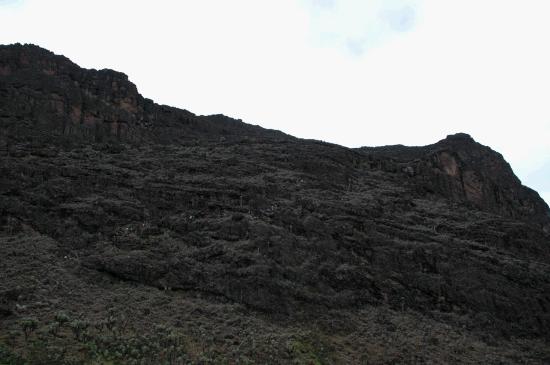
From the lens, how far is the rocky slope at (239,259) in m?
18.3

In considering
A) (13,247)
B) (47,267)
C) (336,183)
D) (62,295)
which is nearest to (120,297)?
(62,295)

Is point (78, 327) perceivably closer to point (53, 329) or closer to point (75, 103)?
point (53, 329)

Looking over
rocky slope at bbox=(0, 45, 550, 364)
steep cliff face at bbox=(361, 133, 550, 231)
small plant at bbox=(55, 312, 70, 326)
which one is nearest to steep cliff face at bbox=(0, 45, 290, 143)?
rocky slope at bbox=(0, 45, 550, 364)

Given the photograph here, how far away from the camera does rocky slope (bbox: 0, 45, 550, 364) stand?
60.1 ft

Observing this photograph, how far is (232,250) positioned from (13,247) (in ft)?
28.0

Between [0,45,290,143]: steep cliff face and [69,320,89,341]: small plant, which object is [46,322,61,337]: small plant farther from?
[0,45,290,143]: steep cliff face

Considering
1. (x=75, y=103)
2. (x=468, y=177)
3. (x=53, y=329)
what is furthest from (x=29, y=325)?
(x=468, y=177)

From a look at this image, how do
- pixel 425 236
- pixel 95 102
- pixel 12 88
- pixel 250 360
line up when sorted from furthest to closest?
1. pixel 95 102
2. pixel 12 88
3. pixel 425 236
4. pixel 250 360

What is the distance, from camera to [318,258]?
25547 millimetres

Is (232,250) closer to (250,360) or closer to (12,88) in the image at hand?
(250,360)

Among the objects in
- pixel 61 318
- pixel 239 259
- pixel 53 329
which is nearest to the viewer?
pixel 53 329

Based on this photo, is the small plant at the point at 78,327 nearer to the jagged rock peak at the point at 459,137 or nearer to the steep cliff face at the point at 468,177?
the steep cliff face at the point at 468,177

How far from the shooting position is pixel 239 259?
2355 centimetres

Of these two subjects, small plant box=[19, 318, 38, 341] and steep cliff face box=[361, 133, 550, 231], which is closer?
small plant box=[19, 318, 38, 341]
